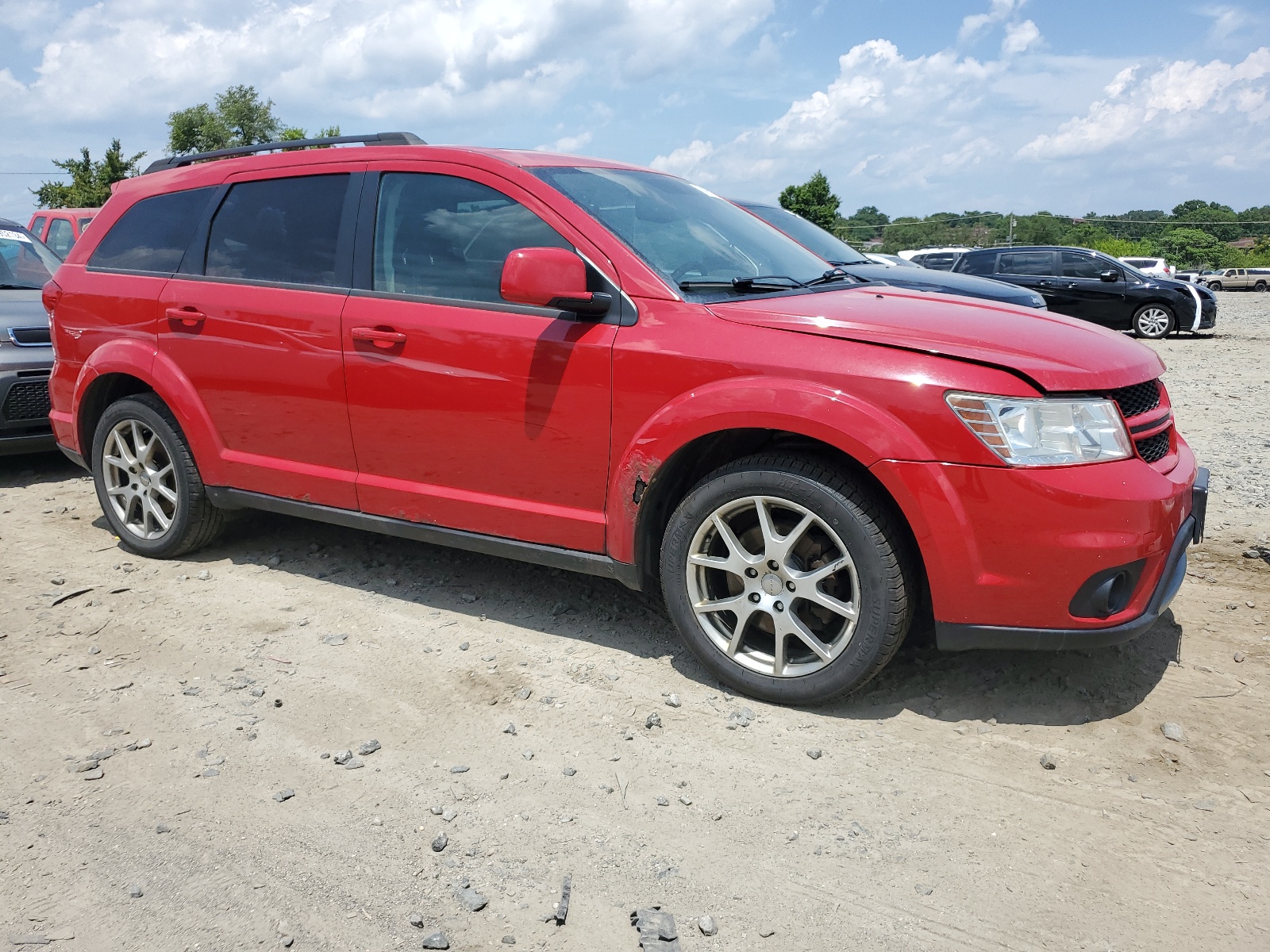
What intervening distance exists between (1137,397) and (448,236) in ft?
8.20

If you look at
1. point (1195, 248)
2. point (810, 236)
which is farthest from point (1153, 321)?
point (1195, 248)

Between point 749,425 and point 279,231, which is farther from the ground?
point 279,231

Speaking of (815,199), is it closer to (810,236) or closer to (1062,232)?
(1062,232)

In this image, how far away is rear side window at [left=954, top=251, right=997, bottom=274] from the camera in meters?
17.2

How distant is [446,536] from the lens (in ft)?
13.3

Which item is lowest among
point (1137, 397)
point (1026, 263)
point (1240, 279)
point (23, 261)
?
point (1240, 279)

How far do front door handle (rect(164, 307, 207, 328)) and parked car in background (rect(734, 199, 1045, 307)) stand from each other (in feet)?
16.4

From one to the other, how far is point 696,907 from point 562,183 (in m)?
2.57

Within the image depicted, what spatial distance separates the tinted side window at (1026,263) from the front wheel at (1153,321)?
164 cm

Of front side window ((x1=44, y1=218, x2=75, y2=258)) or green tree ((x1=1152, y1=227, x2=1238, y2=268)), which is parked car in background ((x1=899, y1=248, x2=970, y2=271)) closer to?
front side window ((x1=44, y1=218, x2=75, y2=258))

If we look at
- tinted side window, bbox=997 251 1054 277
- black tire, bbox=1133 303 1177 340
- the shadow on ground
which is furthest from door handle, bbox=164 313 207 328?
black tire, bbox=1133 303 1177 340

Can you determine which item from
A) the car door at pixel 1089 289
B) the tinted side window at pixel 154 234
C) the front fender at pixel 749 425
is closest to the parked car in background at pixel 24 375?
the tinted side window at pixel 154 234

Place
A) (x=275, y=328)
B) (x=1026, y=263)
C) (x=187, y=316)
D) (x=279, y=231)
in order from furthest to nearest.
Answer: (x=1026, y=263) < (x=187, y=316) < (x=279, y=231) < (x=275, y=328)

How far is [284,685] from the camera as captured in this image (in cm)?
366
